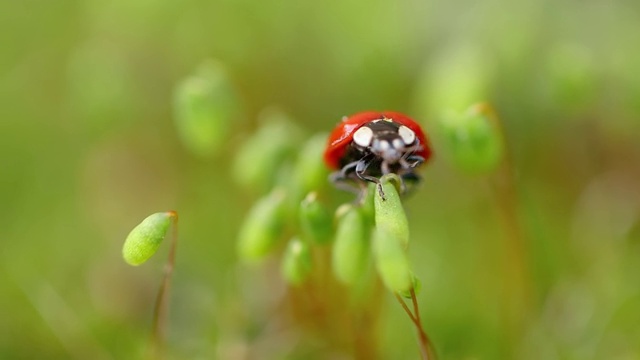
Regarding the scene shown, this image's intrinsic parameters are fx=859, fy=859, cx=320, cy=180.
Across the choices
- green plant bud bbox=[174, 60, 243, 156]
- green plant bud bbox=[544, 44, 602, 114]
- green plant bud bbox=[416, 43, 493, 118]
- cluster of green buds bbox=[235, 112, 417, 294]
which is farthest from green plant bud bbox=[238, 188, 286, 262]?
green plant bud bbox=[544, 44, 602, 114]

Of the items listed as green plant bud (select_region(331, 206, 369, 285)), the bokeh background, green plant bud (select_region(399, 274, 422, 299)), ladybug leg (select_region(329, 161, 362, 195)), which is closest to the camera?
green plant bud (select_region(399, 274, 422, 299))

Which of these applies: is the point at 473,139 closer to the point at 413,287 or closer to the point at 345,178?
the point at 345,178

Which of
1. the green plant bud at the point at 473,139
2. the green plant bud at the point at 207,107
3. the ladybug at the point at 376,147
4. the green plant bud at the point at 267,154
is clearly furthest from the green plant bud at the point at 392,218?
the green plant bud at the point at 207,107

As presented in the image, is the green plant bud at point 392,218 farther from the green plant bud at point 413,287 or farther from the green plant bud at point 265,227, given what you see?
the green plant bud at point 265,227

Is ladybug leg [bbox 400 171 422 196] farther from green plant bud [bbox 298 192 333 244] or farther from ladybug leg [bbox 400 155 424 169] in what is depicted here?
green plant bud [bbox 298 192 333 244]

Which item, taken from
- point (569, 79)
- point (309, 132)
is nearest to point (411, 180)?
point (569, 79)

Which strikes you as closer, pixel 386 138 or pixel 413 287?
pixel 413 287

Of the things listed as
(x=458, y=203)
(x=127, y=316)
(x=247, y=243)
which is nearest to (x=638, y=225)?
(x=458, y=203)
